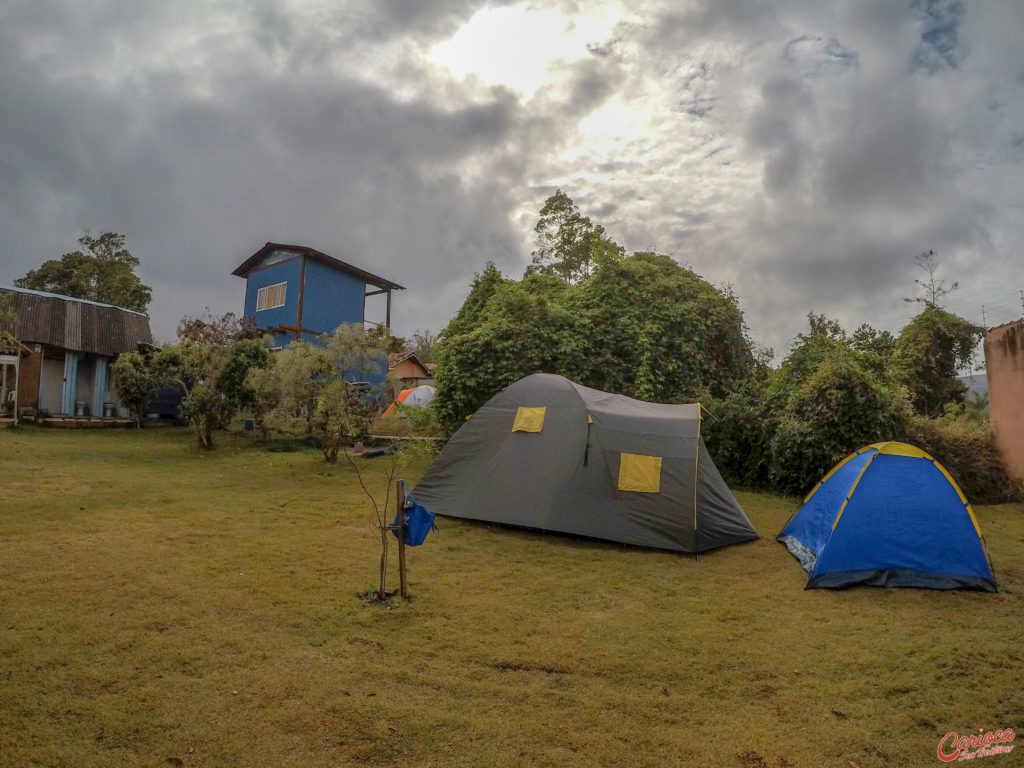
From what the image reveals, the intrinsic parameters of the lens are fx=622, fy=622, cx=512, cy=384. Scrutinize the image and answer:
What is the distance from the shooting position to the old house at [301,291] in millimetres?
24141

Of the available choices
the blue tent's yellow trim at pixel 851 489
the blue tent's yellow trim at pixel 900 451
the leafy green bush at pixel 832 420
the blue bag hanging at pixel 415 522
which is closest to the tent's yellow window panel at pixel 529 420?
the blue bag hanging at pixel 415 522

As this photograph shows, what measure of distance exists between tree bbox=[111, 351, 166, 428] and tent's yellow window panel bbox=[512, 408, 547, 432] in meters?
11.2

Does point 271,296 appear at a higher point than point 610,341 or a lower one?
higher

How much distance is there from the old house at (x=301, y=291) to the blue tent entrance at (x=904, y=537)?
2079 cm

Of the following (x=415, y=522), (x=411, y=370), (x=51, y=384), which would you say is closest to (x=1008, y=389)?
(x=415, y=522)

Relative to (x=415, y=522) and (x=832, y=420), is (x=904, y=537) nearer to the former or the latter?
→ (x=415, y=522)

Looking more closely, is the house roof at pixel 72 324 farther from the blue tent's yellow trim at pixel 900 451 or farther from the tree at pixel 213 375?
the blue tent's yellow trim at pixel 900 451

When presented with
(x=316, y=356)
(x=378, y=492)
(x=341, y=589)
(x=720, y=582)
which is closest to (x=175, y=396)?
(x=316, y=356)

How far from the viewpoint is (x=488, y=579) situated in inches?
252

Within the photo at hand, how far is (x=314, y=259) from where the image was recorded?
24.6 metres

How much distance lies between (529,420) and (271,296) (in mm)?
19948

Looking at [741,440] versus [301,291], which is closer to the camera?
[741,440]

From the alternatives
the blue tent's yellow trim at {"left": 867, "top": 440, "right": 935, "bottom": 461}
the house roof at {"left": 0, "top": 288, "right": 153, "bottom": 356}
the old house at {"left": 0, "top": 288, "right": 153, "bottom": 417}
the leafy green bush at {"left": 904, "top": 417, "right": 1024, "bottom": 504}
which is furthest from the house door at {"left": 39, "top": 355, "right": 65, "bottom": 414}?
the leafy green bush at {"left": 904, "top": 417, "right": 1024, "bottom": 504}

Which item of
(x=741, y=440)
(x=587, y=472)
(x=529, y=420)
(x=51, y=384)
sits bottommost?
(x=587, y=472)
